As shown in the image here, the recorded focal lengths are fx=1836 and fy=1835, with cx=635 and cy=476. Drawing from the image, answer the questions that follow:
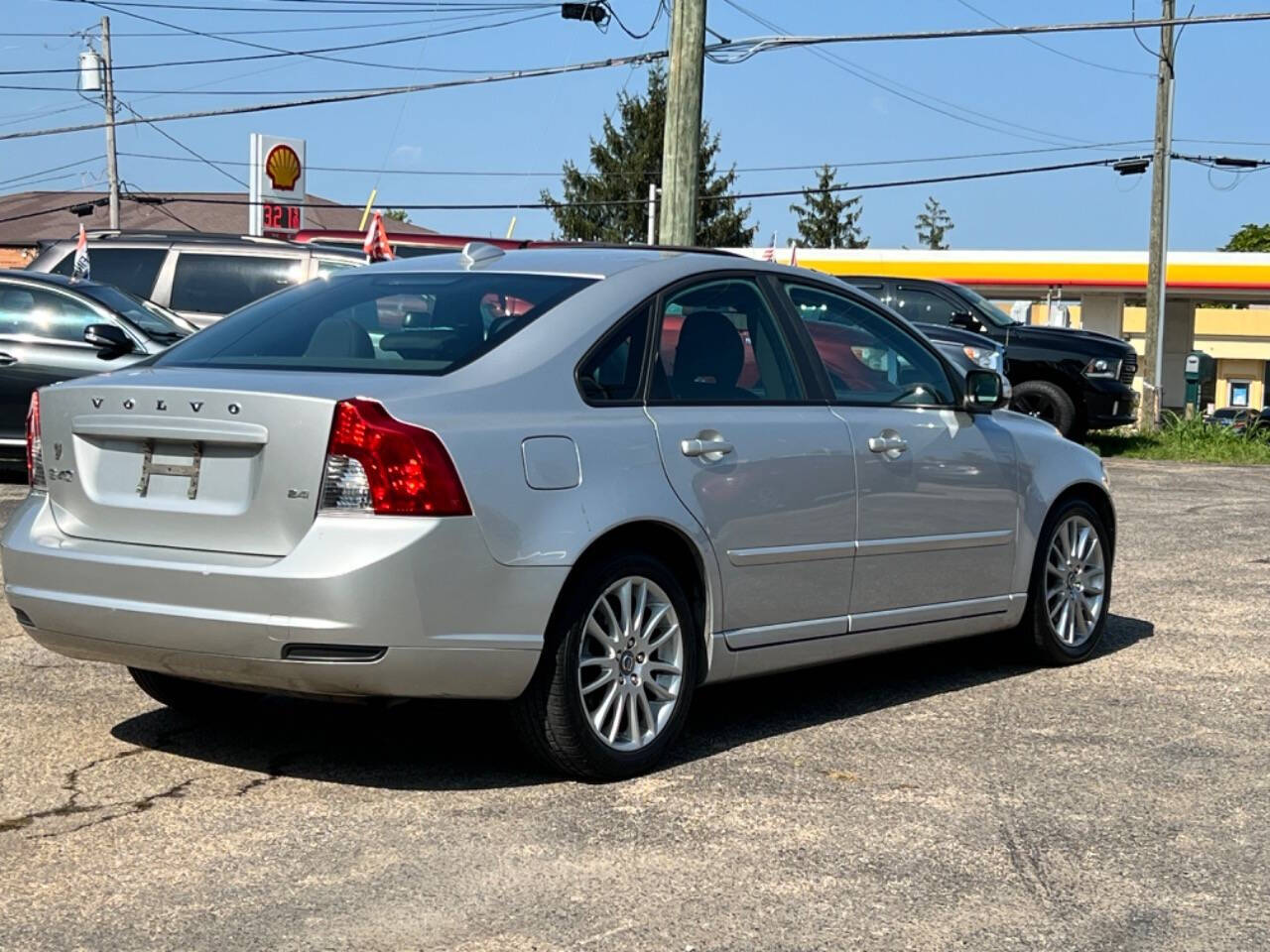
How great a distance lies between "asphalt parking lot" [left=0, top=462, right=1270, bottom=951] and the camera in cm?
416

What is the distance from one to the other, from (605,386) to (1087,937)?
7.31ft

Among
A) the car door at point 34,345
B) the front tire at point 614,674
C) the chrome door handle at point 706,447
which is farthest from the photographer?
the car door at point 34,345

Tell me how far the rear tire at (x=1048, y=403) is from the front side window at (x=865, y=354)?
1212cm

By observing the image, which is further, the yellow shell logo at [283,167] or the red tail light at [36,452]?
the yellow shell logo at [283,167]

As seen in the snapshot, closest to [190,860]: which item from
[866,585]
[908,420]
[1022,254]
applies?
[866,585]

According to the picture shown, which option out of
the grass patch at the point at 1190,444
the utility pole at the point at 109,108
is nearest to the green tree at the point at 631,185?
the utility pole at the point at 109,108

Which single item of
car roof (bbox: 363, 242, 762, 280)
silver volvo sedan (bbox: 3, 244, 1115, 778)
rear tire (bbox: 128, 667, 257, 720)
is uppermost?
car roof (bbox: 363, 242, 762, 280)

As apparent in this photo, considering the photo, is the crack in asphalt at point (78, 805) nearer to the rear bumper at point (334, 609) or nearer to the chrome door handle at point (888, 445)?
the rear bumper at point (334, 609)

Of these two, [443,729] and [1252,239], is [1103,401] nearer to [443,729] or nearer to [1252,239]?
[443,729]

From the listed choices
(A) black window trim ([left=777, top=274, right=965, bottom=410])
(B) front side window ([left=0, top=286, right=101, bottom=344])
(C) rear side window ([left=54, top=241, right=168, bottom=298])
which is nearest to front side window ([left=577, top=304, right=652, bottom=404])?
(A) black window trim ([left=777, top=274, right=965, bottom=410])

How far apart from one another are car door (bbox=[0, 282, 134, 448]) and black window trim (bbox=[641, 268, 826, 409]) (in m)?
8.11

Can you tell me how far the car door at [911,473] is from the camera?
21.1 ft

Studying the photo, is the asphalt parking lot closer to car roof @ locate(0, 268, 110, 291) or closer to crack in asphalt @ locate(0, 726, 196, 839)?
crack in asphalt @ locate(0, 726, 196, 839)

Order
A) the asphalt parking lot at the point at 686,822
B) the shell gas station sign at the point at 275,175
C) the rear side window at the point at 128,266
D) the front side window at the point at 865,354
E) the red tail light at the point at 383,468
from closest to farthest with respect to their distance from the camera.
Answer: the asphalt parking lot at the point at 686,822 → the red tail light at the point at 383,468 → the front side window at the point at 865,354 → the rear side window at the point at 128,266 → the shell gas station sign at the point at 275,175
